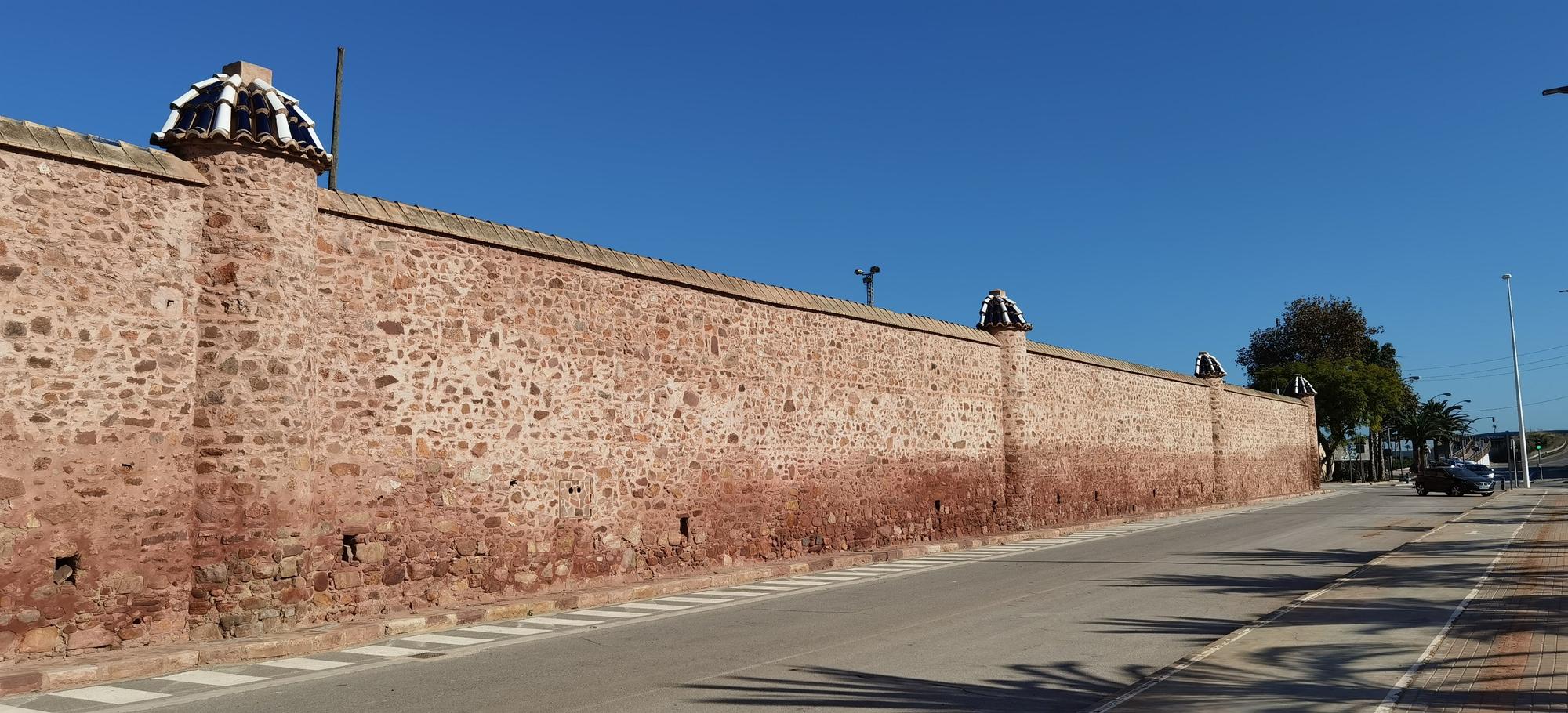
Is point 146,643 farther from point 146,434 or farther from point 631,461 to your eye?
point 631,461

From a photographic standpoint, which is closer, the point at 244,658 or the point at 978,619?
the point at 244,658

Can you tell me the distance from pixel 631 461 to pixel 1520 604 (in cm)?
965

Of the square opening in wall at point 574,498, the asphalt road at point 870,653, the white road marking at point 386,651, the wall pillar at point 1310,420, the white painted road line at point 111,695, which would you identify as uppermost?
the wall pillar at point 1310,420

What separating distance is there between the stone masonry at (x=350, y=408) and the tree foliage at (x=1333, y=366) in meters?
53.9

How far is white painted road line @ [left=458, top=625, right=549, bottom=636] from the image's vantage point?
9.85m

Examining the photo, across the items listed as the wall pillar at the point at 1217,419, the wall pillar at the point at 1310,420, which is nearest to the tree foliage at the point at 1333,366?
the wall pillar at the point at 1310,420

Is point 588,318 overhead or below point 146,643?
overhead

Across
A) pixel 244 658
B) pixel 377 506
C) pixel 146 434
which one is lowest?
pixel 244 658

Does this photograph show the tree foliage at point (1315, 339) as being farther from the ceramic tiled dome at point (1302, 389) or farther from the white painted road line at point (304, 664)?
the white painted road line at point (304, 664)

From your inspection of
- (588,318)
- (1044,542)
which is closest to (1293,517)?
(1044,542)

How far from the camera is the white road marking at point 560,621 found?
10.4m

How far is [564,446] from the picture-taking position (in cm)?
1277

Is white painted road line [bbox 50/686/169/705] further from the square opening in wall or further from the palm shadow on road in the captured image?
the square opening in wall

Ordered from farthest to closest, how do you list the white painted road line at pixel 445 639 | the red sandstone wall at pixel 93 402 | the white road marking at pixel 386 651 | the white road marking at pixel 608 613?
the white road marking at pixel 608 613 < the white painted road line at pixel 445 639 < the white road marking at pixel 386 651 < the red sandstone wall at pixel 93 402
